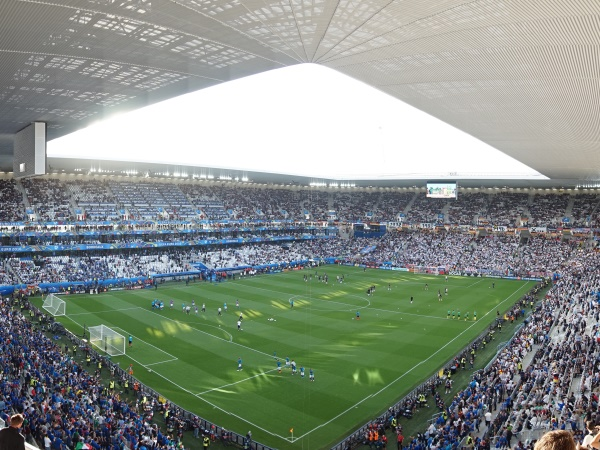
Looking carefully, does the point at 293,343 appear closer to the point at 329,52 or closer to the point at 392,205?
the point at 329,52

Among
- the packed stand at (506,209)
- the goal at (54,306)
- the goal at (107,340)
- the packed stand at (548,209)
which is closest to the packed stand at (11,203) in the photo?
the goal at (54,306)

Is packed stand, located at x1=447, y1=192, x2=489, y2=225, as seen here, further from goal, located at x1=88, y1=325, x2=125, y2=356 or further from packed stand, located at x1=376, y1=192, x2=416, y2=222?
goal, located at x1=88, y1=325, x2=125, y2=356

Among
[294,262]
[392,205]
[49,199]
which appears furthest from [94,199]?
[392,205]

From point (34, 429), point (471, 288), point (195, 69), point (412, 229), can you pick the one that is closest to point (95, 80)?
point (195, 69)

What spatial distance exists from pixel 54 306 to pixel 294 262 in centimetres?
3616

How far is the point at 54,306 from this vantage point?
1545 inches

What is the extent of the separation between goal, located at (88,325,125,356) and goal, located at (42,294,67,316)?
8.55m

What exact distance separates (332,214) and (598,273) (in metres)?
51.9

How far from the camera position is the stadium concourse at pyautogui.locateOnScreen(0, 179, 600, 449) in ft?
59.1

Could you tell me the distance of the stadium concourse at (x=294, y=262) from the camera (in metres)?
18.0

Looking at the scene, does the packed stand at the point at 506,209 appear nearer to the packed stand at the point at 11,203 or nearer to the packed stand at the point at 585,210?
the packed stand at the point at 585,210

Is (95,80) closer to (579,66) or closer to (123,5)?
(123,5)

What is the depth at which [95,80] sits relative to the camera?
27391mm

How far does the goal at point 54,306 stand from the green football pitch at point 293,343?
3.03 feet
